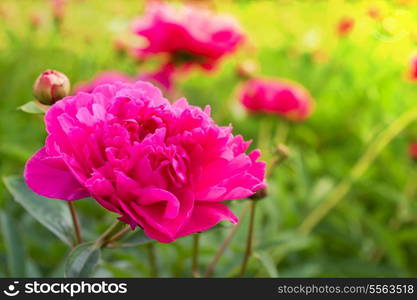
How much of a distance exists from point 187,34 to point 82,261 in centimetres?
66

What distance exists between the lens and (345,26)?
1873 millimetres

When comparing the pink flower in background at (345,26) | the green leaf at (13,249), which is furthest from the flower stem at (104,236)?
the pink flower in background at (345,26)

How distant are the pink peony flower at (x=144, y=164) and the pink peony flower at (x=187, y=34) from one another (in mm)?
632

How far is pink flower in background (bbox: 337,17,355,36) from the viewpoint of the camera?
1.87m

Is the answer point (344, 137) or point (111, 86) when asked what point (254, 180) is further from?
point (344, 137)

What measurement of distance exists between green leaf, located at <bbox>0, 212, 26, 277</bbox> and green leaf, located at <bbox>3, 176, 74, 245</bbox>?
0.58 feet

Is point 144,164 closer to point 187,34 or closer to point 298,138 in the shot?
point 187,34

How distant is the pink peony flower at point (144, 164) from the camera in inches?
15.6

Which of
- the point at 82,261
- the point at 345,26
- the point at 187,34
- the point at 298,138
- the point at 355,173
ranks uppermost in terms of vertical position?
the point at 345,26

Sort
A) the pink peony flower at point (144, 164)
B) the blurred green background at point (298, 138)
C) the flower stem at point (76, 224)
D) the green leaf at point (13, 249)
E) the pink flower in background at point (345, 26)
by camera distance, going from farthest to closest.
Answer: the pink flower in background at point (345, 26)
the blurred green background at point (298, 138)
the green leaf at point (13, 249)
the flower stem at point (76, 224)
the pink peony flower at point (144, 164)

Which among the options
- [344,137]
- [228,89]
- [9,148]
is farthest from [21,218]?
[228,89]

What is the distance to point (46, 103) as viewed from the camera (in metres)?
0.49

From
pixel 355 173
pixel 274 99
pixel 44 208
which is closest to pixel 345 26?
pixel 274 99

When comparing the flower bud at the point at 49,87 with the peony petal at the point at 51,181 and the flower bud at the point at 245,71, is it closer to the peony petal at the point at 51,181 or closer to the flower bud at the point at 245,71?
the peony petal at the point at 51,181
